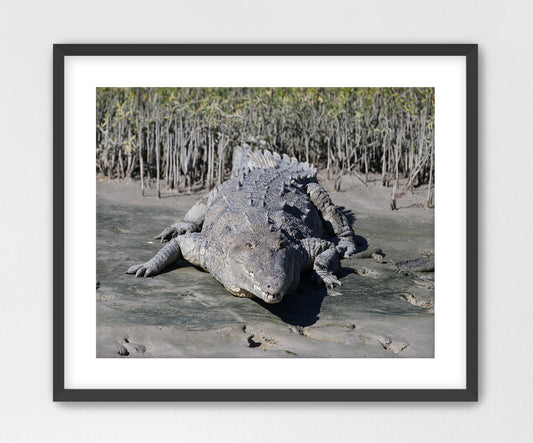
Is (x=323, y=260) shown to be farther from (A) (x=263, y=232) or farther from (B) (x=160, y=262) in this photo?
(B) (x=160, y=262)

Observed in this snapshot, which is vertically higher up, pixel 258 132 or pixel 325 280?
pixel 258 132

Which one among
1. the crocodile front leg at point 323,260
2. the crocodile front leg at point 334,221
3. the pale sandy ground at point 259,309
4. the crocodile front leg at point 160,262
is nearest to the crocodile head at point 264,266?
the pale sandy ground at point 259,309

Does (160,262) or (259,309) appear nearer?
(259,309)

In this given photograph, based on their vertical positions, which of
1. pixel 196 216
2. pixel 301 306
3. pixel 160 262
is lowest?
pixel 301 306
